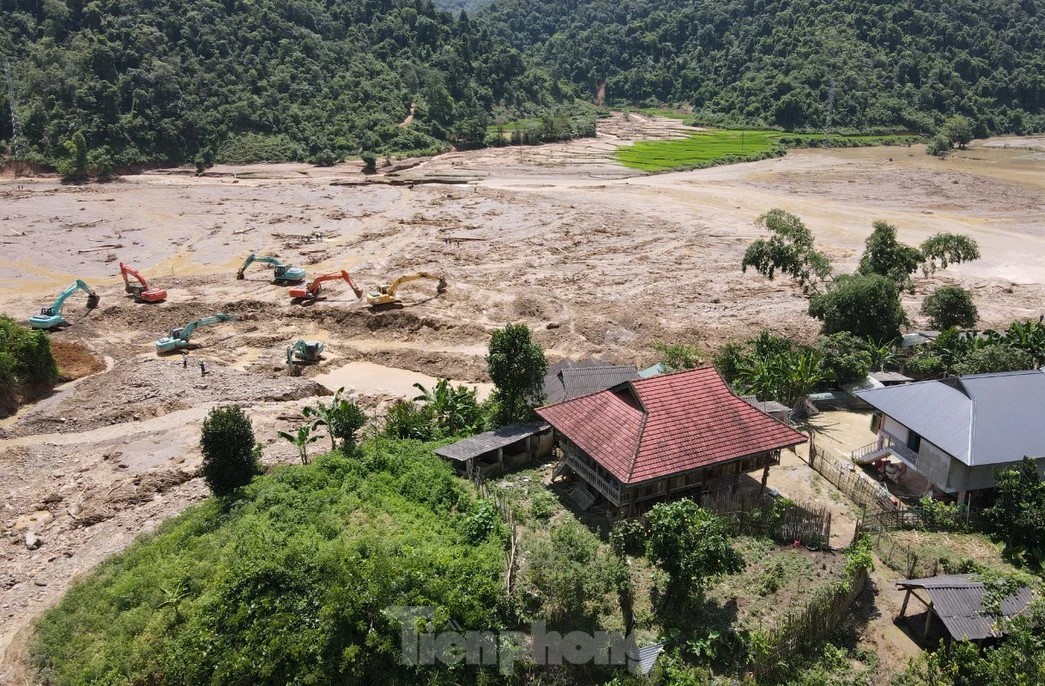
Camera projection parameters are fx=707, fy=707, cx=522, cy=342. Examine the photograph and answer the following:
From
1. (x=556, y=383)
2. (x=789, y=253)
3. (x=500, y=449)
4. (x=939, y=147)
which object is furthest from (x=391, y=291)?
(x=939, y=147)

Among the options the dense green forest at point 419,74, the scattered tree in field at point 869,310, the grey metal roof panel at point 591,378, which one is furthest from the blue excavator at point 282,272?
the dense green forest at point 419,74

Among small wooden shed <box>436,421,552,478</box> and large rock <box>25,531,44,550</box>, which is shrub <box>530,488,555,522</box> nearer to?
small wooden shed <box>436,421,552,478</box>

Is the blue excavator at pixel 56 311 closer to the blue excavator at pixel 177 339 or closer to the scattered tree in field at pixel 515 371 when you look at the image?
the blue excavator at pixel 177 339

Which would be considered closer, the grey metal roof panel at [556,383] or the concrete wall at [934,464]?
the concrete wall at [934,464]

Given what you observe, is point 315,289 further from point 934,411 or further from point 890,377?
point 934,411

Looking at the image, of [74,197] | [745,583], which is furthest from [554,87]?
[745,583]

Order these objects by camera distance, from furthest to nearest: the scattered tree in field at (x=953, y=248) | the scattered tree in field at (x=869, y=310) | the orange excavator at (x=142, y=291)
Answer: the orange excavator at (x=142, y=291) → the scattered tree in field at (x=953, y=248) → the scattered tree in field at (x=869, y=310)
